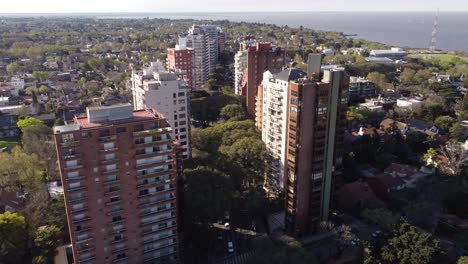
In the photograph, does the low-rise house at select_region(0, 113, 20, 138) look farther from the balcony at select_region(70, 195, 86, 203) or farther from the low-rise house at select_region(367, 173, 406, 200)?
the low-rise house at select_region(367, 173, 406, 200)

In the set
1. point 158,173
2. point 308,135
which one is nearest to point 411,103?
point 308,135

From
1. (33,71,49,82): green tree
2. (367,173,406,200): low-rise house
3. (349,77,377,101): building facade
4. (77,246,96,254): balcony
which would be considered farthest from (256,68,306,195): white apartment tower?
(33,71,49,82): green tree

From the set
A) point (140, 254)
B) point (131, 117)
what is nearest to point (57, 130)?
point (131, 117)

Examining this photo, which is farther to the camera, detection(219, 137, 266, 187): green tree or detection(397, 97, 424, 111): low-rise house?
detection(397, 97, 424, 111): low-rise house

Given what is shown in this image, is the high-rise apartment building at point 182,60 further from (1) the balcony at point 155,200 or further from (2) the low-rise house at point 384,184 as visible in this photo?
(1) the balcony at point 155,200

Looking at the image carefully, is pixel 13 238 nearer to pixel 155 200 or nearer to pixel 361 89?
pixel 155 200

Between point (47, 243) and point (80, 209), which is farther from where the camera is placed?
point (47, 243)
